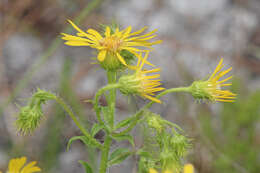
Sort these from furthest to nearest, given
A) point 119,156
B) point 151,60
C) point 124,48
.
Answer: point 151,60, point 119,156, point 124,48

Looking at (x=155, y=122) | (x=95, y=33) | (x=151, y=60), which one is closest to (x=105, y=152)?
(x=155, y=122)

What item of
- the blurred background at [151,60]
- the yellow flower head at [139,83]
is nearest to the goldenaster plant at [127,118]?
the yellow flower head at [139,83]

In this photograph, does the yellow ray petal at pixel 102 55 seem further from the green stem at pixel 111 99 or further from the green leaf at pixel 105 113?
the green leaf at pixel 105 113

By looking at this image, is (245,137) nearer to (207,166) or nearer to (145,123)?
(207,166)

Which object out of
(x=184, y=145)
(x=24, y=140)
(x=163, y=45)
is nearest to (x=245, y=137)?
(x=163, y=45)

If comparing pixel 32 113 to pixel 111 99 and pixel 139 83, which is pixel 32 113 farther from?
pixel 139 83

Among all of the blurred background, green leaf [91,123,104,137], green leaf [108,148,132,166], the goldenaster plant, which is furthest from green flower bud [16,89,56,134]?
the blurred background

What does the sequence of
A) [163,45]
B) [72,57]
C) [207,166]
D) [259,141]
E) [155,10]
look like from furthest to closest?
[155,10]
[163,45]
[72,57]
[259,141]
[207,166]

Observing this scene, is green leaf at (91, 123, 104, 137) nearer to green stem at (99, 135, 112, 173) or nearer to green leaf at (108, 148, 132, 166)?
green stem at (99, 135, 112, 173)
